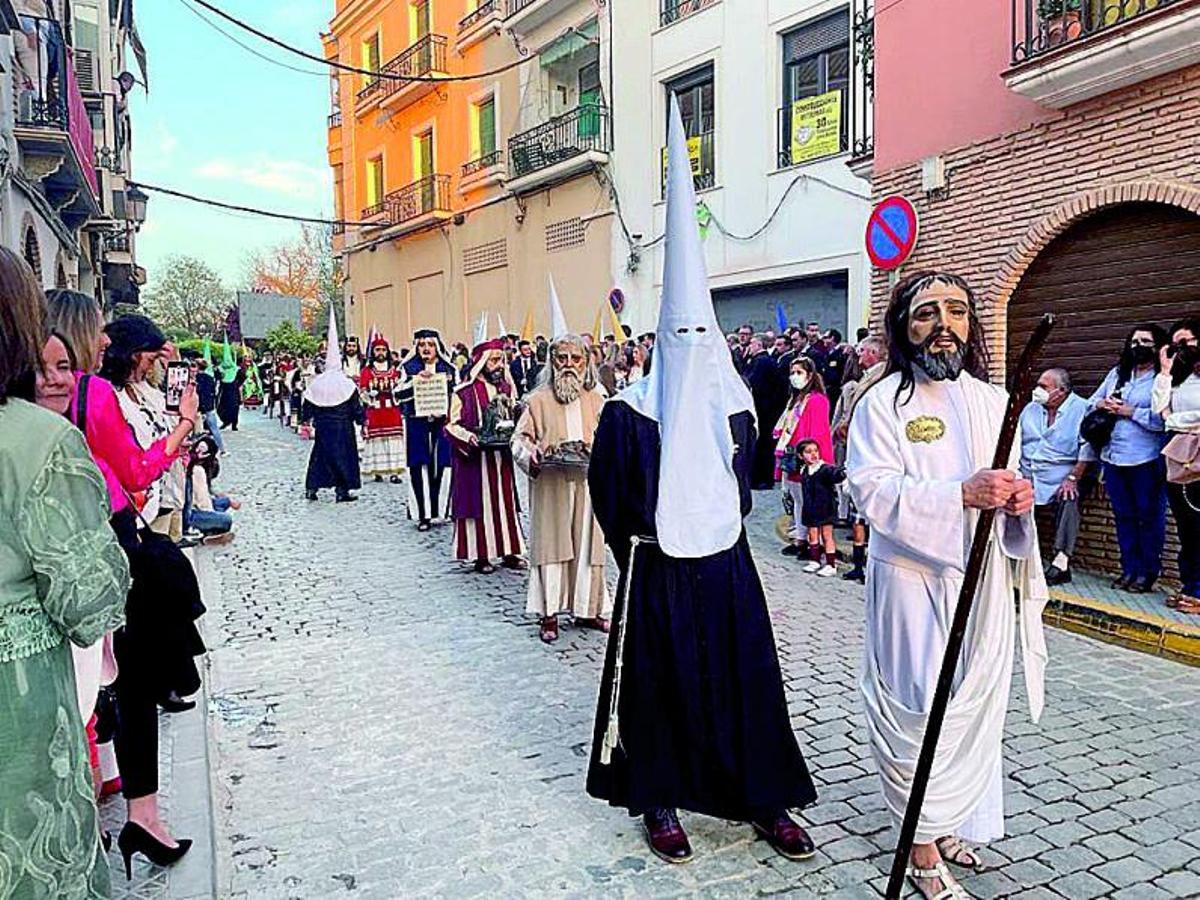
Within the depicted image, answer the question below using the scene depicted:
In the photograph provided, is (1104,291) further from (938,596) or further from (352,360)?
(352,360)

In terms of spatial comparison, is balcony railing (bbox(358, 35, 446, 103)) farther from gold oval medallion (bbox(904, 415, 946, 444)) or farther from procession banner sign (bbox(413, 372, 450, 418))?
gold oval medallion (bbox(904, 415, 946, 444))

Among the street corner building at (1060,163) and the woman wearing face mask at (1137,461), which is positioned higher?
the street corner building at (1060,163)

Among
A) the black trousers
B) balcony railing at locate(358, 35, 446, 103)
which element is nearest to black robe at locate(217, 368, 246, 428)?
balcony railing at locate(358, 35, 446, 103)

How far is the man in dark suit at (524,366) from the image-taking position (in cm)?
1538

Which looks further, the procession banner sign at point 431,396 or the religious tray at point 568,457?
the procession banner sign at point 431,396

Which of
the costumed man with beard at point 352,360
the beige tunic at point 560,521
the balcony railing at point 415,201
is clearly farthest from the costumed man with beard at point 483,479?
the balcony railing at point 415,201

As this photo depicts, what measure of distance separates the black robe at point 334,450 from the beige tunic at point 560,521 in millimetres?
6830

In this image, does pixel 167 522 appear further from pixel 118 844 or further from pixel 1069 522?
pixel 1069 522

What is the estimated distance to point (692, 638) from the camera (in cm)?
356

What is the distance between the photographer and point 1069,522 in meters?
7.62

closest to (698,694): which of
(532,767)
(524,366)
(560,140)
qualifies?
(532,767)

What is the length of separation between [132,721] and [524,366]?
1254 centimetres

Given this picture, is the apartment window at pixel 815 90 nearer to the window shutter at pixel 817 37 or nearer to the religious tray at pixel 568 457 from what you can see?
the window shutter at pixel 817 37

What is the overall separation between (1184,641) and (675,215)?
4.47 metres
